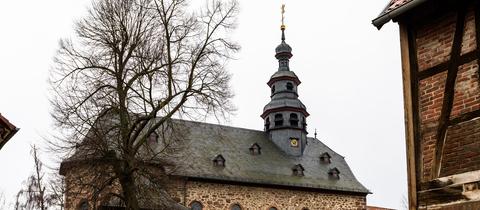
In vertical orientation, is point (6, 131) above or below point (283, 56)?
below

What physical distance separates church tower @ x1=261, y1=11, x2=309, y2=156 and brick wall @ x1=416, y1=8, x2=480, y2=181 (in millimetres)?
25140

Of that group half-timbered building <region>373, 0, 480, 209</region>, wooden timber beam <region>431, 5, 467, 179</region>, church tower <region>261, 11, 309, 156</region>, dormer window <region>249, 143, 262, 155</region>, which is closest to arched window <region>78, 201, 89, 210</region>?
dormer window <region>249, 143, 262, 155</region>

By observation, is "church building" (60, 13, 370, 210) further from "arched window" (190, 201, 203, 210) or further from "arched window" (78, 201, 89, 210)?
"arched window" (78, 201, 89, 210)

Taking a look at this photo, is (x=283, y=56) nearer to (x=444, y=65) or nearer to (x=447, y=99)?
(x=444, y=65)

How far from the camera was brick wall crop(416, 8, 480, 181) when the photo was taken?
778 centimetres

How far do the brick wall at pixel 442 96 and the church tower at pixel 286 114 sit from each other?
2514cm

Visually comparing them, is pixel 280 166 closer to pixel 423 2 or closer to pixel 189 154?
pixel 189 154

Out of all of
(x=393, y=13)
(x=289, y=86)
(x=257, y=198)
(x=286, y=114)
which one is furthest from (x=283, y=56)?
(x=393, y=13)

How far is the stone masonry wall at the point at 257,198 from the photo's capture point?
91.9 feet

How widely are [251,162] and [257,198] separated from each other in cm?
246

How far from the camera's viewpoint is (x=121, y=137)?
16891 millimetres

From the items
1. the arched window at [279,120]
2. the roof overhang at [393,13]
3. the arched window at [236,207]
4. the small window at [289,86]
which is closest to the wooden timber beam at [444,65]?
the roof overhang at [393,13]

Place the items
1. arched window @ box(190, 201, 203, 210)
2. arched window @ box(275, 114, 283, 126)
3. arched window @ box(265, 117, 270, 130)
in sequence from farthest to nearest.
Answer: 1. arched window @ box(265, 117, 270, 130)
2. arched window @ box(275, 114, 283, 126)
3. arched window @ box(190, 201, 203, 210)

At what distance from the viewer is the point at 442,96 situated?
8.21 meters
